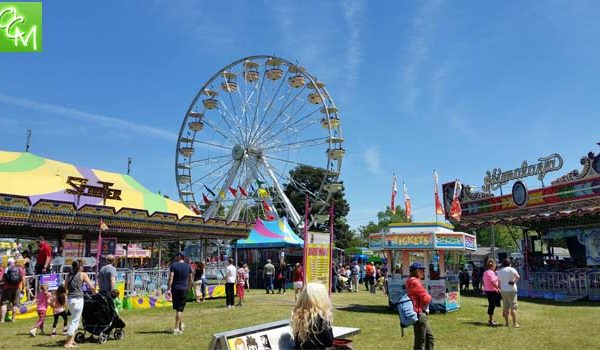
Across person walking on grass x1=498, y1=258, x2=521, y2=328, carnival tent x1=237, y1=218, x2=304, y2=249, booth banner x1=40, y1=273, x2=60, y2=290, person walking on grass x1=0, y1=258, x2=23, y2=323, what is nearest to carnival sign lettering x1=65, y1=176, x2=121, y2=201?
booth banner x1=40, y1=273, x2=60, y2=290

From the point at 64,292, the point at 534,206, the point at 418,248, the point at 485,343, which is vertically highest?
the point at 534,206

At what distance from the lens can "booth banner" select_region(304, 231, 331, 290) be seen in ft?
38.7

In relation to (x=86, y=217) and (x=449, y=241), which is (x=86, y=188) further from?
(x=449, y=241)

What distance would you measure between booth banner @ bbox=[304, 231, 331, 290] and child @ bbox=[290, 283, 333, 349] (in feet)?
25.6

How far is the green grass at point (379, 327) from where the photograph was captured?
27.0ft

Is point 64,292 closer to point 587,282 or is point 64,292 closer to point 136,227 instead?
point 136,227

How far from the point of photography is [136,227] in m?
17.6

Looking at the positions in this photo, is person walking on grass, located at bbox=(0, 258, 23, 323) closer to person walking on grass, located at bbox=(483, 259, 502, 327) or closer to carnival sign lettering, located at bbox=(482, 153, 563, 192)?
person walking on grass, located at bbox=(483, 259, 502, 327)

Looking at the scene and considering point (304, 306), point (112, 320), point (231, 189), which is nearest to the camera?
point (304, 306)

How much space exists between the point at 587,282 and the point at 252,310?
35.4 ft

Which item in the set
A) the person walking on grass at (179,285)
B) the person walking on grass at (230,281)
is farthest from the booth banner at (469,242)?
the person walking on grass at (179,285)

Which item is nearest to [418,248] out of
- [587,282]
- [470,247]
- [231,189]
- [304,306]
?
[470,247]

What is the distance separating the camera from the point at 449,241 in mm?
12945

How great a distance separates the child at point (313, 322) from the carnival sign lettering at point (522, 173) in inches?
812
